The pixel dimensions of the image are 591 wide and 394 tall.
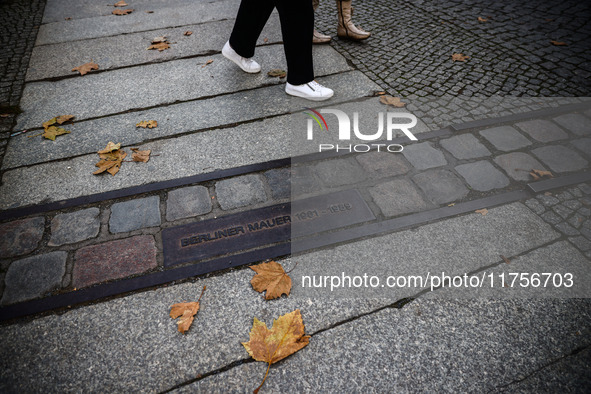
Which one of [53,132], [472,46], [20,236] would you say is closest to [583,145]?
[472,46]

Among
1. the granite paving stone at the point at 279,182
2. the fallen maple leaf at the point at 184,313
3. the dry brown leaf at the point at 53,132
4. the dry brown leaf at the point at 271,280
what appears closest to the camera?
the fallen maple leaf at the point at 184,313

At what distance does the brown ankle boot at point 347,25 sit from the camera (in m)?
3.70

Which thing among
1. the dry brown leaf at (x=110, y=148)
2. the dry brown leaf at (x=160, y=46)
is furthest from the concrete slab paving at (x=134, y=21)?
the dry brown leaf at (x=110, y=148)

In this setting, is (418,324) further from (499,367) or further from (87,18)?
(87,18)

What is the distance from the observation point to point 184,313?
169 cm

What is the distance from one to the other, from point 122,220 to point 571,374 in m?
2.40

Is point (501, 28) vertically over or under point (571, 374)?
over

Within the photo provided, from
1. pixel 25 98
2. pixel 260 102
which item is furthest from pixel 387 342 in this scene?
pixel 25 98

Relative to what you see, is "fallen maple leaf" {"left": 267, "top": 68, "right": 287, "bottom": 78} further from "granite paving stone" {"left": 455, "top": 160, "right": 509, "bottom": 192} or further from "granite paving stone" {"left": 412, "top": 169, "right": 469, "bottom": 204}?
"granite paving stone" {"left": 455, "top": 160, "right": 509, "bottom": 192}

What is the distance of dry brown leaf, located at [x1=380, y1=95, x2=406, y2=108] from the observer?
9.76 feet

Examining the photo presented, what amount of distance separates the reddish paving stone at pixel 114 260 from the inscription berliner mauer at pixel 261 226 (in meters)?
0.10

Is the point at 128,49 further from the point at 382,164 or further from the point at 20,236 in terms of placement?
the point at 382,164

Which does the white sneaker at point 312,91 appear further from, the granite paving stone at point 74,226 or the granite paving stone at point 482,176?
the granite paving stone at point 74,226

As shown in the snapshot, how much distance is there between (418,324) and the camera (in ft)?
5.41
